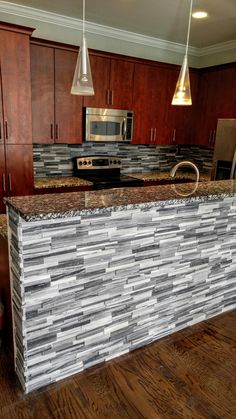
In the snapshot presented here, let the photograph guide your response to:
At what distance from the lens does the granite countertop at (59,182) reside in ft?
10.7

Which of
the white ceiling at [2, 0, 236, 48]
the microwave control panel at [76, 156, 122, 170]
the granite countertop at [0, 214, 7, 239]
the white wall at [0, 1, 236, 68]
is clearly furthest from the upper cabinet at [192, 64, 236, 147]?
the granite countertop at [0, 214, 7, 239]

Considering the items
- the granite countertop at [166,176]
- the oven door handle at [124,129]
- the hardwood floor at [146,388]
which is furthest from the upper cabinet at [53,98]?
the hardwood floor at [146,388]

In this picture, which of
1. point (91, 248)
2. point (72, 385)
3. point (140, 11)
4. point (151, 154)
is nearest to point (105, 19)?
point (140, 11)

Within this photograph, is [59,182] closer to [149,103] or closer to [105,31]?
[149,103]

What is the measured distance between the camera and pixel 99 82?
3.50 m

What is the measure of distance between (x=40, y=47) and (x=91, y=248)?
248cm

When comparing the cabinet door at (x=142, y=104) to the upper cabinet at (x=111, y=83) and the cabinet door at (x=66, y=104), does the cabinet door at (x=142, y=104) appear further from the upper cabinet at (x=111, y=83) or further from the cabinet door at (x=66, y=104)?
the cabinet door at (x=66, y=104)

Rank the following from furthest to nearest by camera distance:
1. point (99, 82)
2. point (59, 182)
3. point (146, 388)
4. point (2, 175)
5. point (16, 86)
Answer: point (99, 82) → point (59, 182) → point (2, 175) → point (16, 86) → point (146, 388)

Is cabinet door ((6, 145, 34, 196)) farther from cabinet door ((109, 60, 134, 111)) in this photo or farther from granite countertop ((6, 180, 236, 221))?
granite countertop ((6, 180, 236, 221))

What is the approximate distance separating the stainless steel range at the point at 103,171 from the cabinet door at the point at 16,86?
0.95 meters

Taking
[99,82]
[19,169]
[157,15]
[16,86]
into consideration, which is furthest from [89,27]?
[19,169]

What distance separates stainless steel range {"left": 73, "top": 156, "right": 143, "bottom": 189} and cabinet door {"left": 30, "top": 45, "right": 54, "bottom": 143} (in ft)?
1.94

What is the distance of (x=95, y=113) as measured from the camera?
3525 millimetres

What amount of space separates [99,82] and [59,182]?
49.7 inches
